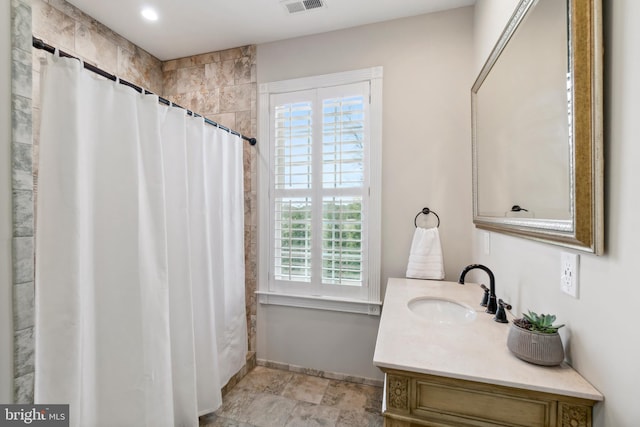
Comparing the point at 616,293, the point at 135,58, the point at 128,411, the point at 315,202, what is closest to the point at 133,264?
the point at 128,411

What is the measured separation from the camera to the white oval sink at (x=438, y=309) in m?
1.47

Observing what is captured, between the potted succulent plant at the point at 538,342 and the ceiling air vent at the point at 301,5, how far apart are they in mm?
2084

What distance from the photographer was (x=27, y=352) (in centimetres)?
77

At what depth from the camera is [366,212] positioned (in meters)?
2.07

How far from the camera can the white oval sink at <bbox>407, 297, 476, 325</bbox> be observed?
147 centimetres

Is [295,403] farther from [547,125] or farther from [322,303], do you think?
[547,125]

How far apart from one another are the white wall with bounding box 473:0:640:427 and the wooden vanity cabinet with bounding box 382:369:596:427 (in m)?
0.09

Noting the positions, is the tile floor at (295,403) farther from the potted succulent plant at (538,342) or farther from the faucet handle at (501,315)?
the potted succulent plant at (538,342)

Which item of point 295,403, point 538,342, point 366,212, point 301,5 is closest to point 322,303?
point 295,403

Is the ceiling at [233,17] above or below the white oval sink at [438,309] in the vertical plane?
above

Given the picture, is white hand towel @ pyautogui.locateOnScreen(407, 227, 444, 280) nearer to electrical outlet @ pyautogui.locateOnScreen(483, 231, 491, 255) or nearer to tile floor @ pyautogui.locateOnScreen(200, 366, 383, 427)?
electrical outlet @ pyautogui.locateOnScreen(483, 231, 491, 255)

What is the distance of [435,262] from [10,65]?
6.86 feet

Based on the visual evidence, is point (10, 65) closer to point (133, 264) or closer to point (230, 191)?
point (133, 264)

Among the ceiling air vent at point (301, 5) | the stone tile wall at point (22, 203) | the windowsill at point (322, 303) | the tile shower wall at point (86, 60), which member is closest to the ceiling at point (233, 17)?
the ceiling air vent at point (301, 5)
